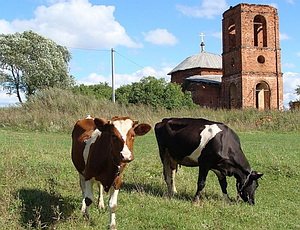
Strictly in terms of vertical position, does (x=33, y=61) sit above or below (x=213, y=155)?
above

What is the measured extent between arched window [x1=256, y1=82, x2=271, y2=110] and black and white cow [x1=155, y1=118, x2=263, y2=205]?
4399 centimetres

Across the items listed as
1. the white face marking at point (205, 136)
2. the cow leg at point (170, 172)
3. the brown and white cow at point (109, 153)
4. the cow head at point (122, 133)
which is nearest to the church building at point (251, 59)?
the cow leg at point (170, 172)

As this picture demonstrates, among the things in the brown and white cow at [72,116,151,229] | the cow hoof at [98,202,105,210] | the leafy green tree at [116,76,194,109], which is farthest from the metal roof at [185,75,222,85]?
the brown and white cow at [72,116,151,229]

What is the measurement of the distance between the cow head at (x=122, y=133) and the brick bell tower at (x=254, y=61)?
45432 millimetres

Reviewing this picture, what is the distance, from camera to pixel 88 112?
3198cm

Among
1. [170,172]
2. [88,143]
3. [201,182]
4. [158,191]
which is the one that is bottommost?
[158,191]

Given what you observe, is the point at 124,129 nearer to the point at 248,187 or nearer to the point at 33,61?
the point at 248,187

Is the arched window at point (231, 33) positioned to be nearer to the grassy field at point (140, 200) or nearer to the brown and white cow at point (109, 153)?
the grassy field at point (140, 200)

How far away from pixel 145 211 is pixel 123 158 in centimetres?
215

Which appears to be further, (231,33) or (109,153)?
(231,33)

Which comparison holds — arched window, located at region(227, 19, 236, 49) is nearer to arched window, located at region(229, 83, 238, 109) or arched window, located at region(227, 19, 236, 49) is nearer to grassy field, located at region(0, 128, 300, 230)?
arched window, located at region(229, 83, 238, 109)

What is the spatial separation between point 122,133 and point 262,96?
1928 inches

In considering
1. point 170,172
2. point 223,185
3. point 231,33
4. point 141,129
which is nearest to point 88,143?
point 141,129

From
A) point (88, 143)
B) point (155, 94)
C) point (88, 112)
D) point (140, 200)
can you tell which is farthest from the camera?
point (155, 94)
